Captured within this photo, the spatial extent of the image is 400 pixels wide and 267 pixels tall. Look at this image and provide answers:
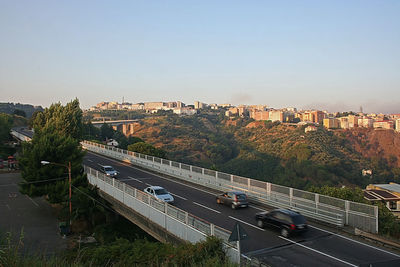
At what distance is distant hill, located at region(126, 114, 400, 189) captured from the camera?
209ft

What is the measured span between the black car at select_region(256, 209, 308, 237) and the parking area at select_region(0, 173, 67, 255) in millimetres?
14285

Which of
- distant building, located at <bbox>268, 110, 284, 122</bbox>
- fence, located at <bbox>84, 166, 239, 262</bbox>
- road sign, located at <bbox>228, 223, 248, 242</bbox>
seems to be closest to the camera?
road sign, located at <bbox>228, 223, 248, 242</bbox>

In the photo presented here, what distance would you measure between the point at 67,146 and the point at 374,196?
40560mm

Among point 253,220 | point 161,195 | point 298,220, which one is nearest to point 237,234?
point 298,220

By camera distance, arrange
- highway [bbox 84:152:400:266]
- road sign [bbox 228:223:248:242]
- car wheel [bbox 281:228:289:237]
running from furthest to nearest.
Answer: car wheel [bbox 281:228:289:237] < highway [bbox 84:152:400:266] < road sign [bbox 228:223:248:242]

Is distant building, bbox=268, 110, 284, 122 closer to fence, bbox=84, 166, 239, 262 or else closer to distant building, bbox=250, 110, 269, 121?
distant building, bbox=250, 110, 269, 121

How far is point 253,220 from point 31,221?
23655 millimetres

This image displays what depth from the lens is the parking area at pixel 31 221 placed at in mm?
24334

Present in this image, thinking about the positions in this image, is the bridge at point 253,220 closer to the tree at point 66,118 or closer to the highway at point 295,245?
the highway at point 295,245

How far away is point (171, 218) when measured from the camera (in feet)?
51.3

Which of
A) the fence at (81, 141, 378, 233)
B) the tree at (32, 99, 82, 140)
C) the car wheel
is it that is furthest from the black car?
the tree at (32, 99, 82, 140)

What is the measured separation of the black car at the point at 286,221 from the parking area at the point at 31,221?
14.3 metres

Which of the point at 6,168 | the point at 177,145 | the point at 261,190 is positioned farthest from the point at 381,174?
the point at 6,168

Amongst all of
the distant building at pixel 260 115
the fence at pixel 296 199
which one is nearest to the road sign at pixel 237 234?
the fence at pixel 296 199
